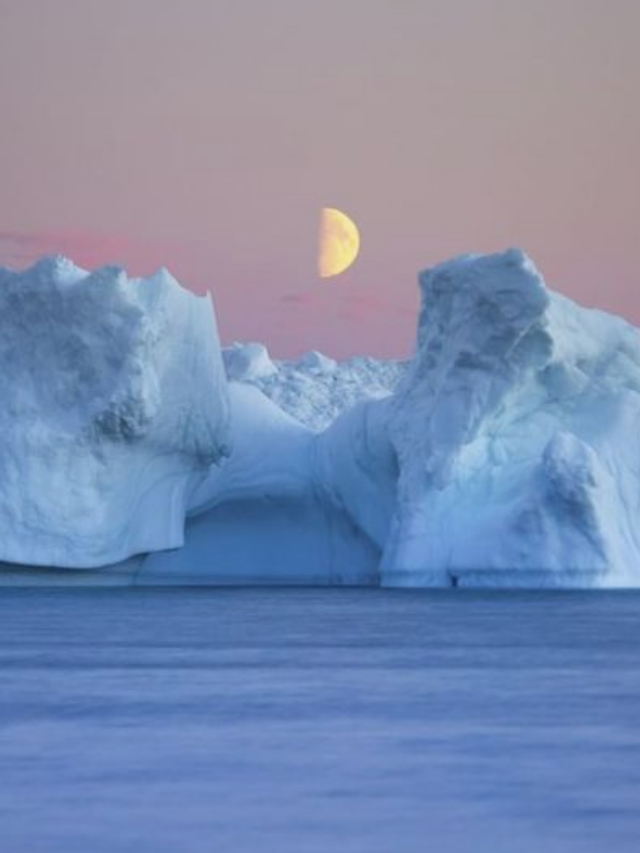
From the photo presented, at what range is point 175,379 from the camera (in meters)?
27.9

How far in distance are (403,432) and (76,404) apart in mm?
4149

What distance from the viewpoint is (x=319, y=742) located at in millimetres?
8672

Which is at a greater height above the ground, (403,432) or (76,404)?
(76,404)

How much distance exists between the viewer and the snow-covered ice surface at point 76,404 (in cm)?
2603

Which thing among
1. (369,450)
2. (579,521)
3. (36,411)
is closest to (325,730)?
(579,521)

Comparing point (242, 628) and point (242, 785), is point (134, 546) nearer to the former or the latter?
point (242, 628)

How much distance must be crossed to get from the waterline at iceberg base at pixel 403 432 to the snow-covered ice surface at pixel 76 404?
0.02m

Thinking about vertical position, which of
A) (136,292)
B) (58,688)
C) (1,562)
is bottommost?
(1,562)

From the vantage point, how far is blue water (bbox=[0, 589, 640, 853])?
625 cm

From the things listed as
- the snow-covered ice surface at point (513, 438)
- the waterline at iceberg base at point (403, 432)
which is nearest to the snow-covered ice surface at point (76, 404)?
the waterline at iceberg base at point (403, 432)

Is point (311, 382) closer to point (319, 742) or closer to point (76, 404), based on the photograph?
point (76, 404)

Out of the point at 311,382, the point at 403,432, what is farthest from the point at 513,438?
the point at 311,382

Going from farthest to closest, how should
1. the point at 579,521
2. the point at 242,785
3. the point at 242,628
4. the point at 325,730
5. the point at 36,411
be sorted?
the point at 36,411 < the point at 579,521 < the point at 242,628 < the point at 325,730 < the point at 242,785

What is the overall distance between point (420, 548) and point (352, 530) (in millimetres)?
4612
